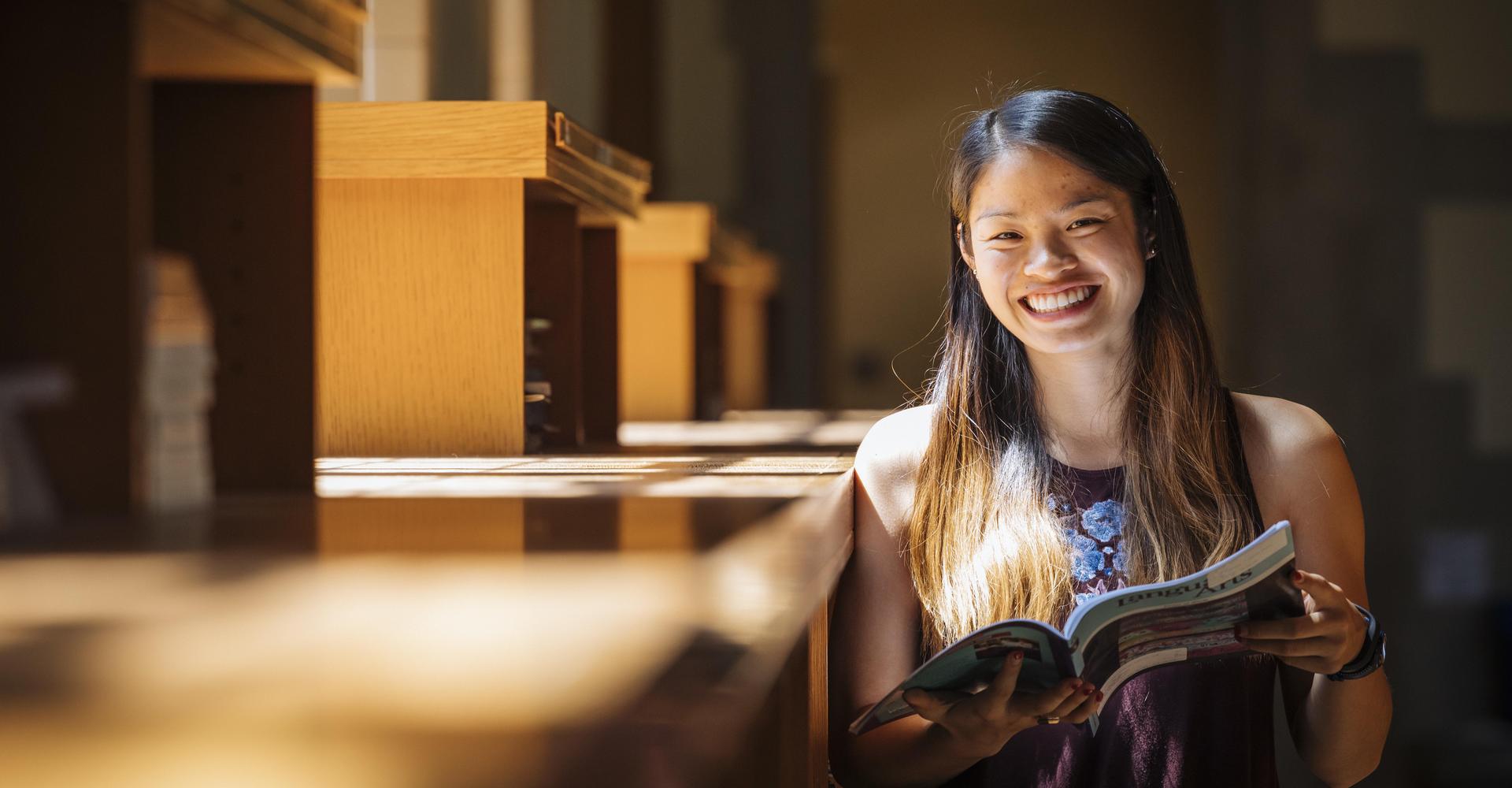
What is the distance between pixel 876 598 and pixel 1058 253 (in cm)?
40

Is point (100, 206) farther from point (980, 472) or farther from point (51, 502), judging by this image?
point (980, 472)

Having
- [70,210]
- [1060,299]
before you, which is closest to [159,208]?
[70,210]

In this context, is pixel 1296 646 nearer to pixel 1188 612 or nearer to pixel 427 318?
pixel 1188 612

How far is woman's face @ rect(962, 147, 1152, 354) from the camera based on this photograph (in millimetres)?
1367

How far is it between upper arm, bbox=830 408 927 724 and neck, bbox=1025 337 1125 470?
16 centimetres

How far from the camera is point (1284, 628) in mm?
1081

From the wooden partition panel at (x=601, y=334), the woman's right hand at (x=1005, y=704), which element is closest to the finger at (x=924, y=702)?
the woman's right hand at (x=1005, y=704)

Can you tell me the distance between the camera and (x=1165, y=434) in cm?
139

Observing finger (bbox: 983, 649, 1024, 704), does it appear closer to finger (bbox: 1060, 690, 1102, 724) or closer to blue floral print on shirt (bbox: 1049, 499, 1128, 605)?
finger (bbox: 1060, 690, 1102, 724)

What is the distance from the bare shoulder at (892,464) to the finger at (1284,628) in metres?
0.44

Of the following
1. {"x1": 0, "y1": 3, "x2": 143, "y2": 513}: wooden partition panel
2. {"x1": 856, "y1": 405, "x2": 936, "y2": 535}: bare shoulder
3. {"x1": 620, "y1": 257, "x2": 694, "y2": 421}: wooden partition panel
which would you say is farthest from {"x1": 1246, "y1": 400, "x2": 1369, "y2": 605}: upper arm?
{"x1": 620, "y1": 257, "x2": 694, "y2": 421}: wooden partition panel

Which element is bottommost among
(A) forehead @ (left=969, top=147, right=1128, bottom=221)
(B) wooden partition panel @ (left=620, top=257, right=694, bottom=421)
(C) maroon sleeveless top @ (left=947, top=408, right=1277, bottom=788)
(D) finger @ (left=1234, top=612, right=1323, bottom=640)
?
(C) maroon sleeveless top @ (left=947, top=408, right=1277, bottom=788)

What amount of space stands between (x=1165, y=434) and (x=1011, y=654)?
50 centimetres

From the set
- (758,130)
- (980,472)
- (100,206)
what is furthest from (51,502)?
(758,130)
